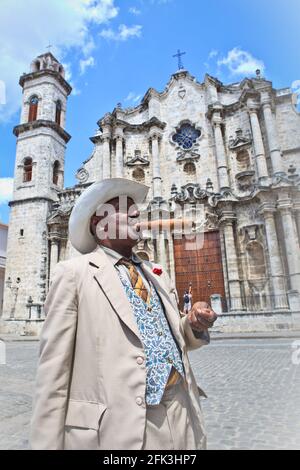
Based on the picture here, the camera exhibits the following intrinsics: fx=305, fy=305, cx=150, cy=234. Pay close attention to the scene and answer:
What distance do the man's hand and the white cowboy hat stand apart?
777mm

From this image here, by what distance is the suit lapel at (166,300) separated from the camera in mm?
1709

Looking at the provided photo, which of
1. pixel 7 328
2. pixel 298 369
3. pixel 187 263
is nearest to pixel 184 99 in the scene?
pixel 187 263

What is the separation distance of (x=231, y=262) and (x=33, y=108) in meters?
17.8

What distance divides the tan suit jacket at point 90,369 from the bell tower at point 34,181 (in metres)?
16.2

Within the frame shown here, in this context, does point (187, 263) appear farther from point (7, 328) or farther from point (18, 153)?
point (18, 153)

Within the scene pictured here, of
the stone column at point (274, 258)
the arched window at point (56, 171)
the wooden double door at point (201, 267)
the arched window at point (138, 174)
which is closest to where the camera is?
the stone column at point (274, 258)

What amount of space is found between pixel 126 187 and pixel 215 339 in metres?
10.5

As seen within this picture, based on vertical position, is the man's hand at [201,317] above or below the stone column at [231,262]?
below

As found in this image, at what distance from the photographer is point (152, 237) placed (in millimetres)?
18000

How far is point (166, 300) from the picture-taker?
181 cm

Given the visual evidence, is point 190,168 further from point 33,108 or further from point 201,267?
point 33,108

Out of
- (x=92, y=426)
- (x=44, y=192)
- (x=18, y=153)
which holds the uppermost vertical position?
(x=18, y=153)

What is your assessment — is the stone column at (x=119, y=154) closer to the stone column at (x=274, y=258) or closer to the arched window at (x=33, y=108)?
the arched window at (x=33, y=108)

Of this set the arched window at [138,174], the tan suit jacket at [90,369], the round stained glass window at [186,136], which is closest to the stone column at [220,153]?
the round stained glass window at [186,136]
